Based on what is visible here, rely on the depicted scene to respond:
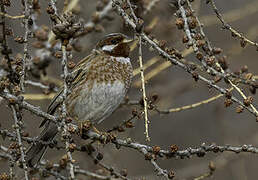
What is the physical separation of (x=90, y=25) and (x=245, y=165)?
472cm

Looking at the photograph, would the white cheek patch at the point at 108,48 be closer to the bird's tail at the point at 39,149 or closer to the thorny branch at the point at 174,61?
the bird's tail at the point at 39,149

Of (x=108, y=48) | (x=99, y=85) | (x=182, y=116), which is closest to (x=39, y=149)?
(x=99, y=85)

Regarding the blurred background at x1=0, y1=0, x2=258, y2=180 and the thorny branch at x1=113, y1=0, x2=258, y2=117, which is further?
the blurred background at x1=0, y1=0, x2=258, y2=180

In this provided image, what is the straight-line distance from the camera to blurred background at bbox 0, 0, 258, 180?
6520 millimetres

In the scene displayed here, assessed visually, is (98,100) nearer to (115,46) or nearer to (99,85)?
(99,85)

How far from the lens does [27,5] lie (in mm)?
3650

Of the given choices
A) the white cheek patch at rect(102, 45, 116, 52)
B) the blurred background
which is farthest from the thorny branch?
the blurred background

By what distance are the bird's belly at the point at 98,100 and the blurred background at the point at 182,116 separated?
97 cm

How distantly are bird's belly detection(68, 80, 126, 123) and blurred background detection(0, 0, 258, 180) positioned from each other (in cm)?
97

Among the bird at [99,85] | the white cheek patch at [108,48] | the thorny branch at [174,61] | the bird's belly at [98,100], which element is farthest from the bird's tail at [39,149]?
the thorny branch at [174,61]

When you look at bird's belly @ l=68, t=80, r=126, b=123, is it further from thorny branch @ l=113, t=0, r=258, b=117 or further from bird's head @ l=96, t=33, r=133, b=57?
thorny branch @ l=113, t=0, r=258, b=117

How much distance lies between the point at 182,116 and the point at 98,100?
16.2ft

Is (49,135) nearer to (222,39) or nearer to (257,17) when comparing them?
(222,39)

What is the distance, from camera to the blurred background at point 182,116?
257 inches
